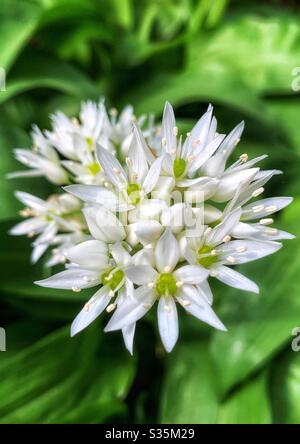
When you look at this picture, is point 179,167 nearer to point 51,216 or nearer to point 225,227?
point 225,227

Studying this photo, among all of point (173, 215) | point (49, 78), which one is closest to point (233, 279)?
point (173, 215)

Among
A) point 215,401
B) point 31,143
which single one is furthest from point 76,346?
point 31,143

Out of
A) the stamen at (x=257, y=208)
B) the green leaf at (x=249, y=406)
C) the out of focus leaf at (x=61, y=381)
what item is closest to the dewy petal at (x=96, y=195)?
the stamen at (x=257, y=208)

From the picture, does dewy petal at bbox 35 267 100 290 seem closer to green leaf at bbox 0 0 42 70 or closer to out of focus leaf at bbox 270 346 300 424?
out of focus leaf at bbox 270 346 300 424

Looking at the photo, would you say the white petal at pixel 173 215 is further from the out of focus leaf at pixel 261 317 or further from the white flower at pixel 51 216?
the out of focus leaf at pixel 261 317

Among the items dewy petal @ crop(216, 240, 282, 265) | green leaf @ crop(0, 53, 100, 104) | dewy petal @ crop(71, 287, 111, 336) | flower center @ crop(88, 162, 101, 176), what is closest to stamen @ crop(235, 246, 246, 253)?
dewy petal @ crop(216, 240, 282, 265)

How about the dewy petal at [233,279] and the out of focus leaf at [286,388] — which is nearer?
the dewy petal at [233,279]
